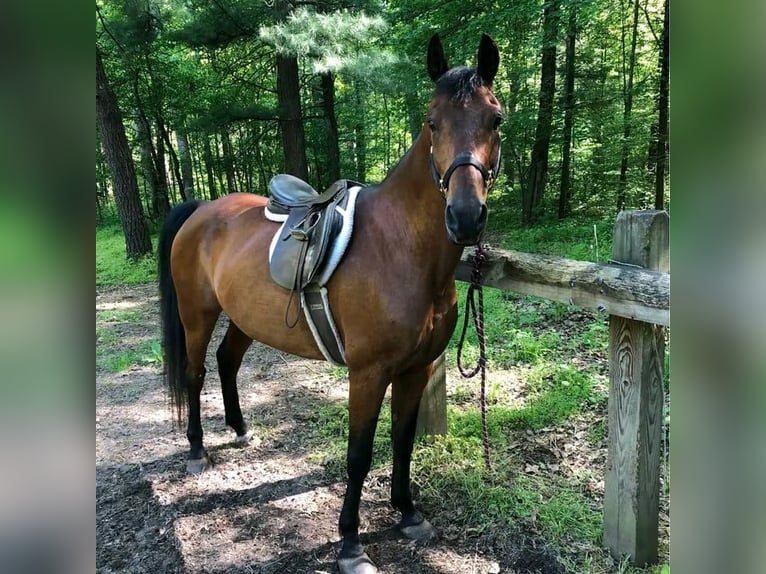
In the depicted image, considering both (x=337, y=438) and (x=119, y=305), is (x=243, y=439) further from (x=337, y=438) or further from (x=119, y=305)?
(x=119, y=305)

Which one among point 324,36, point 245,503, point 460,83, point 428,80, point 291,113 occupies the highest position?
point 324,36

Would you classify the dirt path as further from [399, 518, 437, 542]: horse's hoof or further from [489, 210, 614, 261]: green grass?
[489, 210, 614, 261]: green grass

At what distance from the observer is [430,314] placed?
7.63ft

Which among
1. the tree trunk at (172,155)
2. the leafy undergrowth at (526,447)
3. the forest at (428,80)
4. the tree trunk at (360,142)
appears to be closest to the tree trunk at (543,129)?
the forest at (428,80)

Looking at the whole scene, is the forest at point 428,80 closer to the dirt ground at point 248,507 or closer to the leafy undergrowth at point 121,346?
the leafy undergrowth at point 121,346

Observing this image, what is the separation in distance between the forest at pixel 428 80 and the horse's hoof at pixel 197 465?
4.89m

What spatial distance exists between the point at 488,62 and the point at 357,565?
91.9 inches

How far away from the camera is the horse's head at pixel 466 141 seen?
179 cm

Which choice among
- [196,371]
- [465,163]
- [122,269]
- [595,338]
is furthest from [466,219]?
[122,269]

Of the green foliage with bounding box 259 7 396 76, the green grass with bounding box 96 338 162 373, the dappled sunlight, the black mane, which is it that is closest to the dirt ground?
the green grass with bounding box 96 338 162 373

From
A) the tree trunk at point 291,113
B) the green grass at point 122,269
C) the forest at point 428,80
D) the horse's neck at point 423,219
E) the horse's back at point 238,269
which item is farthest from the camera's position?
the green grass at point 122,269

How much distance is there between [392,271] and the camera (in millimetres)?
2303
